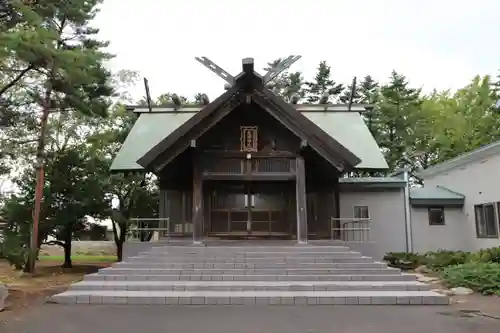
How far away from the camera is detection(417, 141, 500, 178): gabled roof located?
1600 centimetres

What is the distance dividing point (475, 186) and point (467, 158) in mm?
1084

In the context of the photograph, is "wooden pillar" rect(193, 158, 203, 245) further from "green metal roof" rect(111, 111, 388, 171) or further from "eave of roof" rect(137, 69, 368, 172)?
"green metal roof" rect(111, 111, 388, 171)

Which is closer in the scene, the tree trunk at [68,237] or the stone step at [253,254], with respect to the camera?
the stone step at [253,254]

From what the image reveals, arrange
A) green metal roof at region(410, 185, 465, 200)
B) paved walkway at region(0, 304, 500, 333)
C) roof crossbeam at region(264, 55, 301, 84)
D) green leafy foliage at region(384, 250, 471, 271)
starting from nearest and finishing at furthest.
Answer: paved walkway at region(0, 304, 500, 333), roof crossbeam at region(264, 55, 301, 84), green leafy foliage at region(384, 250, 471, 271), green metal roof at region(410, 185, 465, 200)

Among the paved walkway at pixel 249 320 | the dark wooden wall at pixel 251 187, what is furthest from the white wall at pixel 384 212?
the paved walkway at pixel 249 320

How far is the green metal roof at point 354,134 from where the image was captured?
16484 millimetres

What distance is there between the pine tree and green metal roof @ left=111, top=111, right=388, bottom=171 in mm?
18942

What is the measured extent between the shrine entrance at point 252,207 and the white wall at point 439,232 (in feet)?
17.9

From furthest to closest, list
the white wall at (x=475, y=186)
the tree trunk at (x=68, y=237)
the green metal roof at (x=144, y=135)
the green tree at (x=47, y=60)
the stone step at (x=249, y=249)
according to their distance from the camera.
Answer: the tree trunk at (x=68, y=237) → the green metal roof at (x=144, y=135) → the white wall at (x=475, y=186) → the stone step at (x=249, y=249) → the green tree at (x=47, y=60)

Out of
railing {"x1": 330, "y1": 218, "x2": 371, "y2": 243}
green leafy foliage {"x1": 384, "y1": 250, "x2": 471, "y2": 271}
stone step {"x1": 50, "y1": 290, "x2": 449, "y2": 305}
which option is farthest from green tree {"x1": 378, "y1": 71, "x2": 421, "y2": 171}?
stone step {"x1": 50, "y1": 290, "x2": 449, "y2": 305}

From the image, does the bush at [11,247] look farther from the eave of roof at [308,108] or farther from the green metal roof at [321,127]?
the eave of roof at [308,108]

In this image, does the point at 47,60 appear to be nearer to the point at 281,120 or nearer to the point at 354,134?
the point at 281,120

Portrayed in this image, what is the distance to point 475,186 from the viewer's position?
17438 millimetres

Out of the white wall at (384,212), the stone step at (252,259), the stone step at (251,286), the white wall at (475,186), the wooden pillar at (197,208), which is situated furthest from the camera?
the white wall at (384,212)
